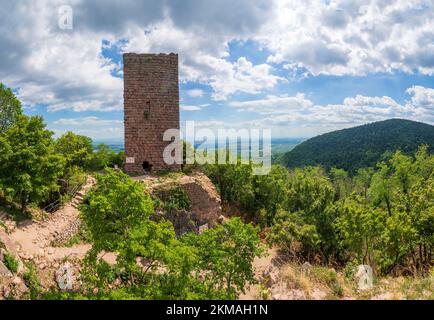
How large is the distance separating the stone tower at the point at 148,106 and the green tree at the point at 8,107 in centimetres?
703

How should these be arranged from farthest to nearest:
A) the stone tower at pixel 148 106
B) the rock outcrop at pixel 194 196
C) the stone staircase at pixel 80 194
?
1. the stone tower at pixel 148 106
2. the rock outcrop at pixel 194 196
3. the stone staircase at pixel 80 194

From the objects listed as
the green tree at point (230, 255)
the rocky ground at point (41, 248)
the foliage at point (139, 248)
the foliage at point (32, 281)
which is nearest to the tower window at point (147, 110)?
the rocky ground at point (41, 248)

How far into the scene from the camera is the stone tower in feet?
63.4

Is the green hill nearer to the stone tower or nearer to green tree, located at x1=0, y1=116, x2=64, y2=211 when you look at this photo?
the stone tower

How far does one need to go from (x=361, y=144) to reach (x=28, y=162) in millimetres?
121145

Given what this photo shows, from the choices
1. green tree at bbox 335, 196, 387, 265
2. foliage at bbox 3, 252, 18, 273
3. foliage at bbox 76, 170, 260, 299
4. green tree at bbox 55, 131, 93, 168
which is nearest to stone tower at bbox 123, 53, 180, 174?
green tree at bbox 55, 131, 93, 168

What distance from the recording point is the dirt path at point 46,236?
1325 cm

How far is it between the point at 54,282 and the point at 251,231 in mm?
6765

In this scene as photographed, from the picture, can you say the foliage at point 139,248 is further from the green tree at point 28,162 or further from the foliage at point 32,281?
the green tree at point 28,162

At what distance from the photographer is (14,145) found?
1521cm
